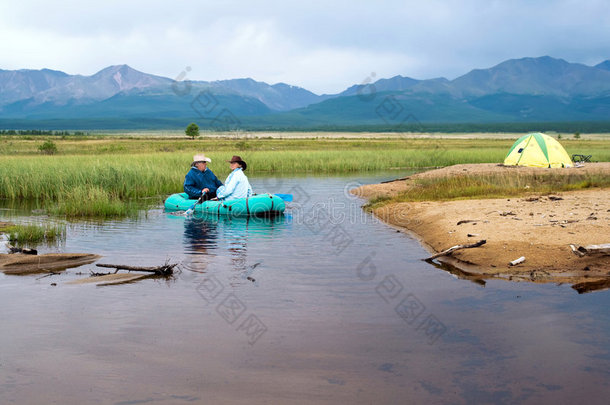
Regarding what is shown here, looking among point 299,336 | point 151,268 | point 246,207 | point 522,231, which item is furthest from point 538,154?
point 299,336

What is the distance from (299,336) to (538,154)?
24.0m

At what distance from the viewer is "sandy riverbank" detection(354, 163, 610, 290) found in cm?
1034

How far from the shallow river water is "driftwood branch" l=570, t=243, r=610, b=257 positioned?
703 mm

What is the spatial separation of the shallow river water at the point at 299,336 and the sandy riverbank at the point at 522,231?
23.5 inches

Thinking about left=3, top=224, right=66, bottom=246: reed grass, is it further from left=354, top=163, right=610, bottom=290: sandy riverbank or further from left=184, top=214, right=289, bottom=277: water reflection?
left=354, top=163, right=610, bottom=290: sandy riverbank

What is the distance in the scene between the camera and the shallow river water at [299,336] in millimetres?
6332

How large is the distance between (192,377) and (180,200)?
1246 cm

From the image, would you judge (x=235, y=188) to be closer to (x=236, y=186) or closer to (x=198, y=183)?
(x=236, y=186)

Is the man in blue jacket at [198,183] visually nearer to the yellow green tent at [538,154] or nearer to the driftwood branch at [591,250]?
the driftwood branch at [591,250]

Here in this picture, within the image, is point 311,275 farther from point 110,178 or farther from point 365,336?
point 110,178

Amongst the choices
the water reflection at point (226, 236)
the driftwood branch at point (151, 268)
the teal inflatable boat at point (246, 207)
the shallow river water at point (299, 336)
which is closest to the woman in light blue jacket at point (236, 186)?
the teal inflatable boat at point (246, 207)

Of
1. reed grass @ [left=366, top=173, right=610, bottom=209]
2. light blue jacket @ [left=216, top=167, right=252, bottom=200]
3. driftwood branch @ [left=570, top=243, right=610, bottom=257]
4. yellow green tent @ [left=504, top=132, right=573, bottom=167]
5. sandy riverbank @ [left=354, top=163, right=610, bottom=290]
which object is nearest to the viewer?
driftwood branch @ [left=570, top=243, right=610, bottom=257]

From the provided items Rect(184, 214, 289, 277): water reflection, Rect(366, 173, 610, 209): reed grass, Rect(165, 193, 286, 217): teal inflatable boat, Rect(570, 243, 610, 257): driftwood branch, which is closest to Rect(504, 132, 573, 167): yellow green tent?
Rect(366, 173, 610, 209): reed grass

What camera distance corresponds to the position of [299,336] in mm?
7805
